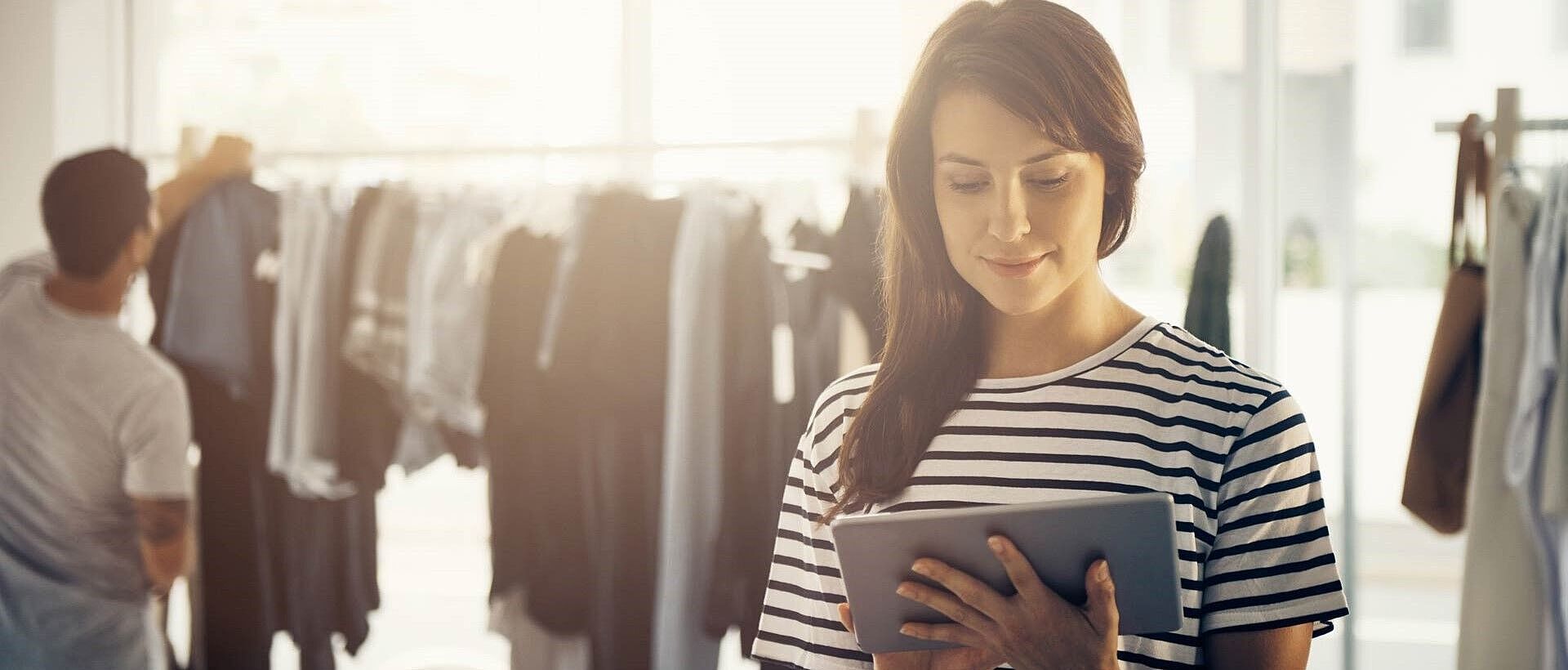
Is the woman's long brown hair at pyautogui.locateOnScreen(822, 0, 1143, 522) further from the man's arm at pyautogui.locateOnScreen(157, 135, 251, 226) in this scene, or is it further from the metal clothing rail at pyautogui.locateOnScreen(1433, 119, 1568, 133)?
the man's arm at pyautogui.locateOnScreen(157, 135, 251, 226)

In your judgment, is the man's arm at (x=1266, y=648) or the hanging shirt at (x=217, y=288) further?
the hanging shirt at (x=217, y=288)

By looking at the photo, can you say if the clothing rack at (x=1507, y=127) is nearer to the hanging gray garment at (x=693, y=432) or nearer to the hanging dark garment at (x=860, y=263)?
the hanging dark garment at (x=860, y=263)

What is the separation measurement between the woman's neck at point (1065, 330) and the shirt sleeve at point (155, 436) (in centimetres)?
179

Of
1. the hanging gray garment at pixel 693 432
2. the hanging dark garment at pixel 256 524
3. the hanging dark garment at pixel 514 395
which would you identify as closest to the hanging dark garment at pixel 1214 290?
the hanging gray garment at pixel 693 432

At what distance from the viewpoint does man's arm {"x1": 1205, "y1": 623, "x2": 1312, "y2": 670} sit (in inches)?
34.9

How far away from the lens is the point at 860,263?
6.01 ft

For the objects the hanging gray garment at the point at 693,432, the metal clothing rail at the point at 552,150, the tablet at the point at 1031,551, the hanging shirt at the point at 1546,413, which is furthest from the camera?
the metal clothing rail at the point at 552,150

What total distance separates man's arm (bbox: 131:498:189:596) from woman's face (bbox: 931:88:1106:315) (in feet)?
6.24

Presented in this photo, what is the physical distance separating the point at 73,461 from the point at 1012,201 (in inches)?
79.8

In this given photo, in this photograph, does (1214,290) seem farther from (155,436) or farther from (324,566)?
(155,436)

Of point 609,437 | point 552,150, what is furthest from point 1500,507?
point 552,150

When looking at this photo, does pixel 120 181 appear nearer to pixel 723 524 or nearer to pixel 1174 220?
pixel 723 524

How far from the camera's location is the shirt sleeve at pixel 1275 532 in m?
0.87

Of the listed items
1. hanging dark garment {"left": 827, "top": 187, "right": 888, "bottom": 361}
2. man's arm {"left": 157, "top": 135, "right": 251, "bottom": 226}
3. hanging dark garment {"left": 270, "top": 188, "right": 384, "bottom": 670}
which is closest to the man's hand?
man's arm {"left": 157, "top": 135, "right": 251, "bottom": 226}
